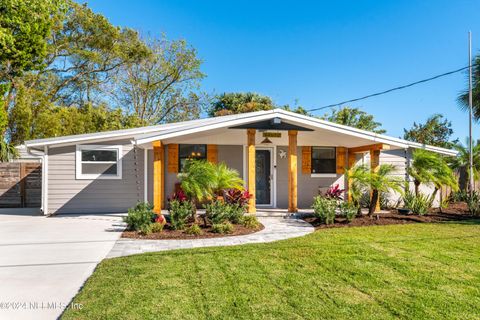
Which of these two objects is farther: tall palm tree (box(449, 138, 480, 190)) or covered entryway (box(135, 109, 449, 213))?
tall palm tree (box(449, 138, 480, 190))

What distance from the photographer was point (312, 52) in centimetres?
1852

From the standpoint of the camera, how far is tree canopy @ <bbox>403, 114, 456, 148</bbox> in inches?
779

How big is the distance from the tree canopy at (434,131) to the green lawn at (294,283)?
16599mm

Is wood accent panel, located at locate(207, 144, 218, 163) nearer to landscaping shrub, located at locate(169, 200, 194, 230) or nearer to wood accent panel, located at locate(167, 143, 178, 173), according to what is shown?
wood accent panel, located at locate(167, 143, 178, 173)

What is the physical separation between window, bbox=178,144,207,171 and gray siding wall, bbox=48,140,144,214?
126 centimetres

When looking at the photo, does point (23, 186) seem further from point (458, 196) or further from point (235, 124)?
point (458, 196)

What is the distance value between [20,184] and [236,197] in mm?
9225

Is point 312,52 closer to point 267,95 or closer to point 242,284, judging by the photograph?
point 267,95

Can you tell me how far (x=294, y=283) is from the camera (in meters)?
3.68

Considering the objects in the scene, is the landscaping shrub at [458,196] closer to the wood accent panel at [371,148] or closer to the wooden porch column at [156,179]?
the wood accent panel at [371,148]

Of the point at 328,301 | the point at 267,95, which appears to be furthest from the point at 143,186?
the point at 267,95

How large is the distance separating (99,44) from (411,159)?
19626 mm

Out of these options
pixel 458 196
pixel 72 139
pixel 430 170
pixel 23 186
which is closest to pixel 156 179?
pixel 72 139

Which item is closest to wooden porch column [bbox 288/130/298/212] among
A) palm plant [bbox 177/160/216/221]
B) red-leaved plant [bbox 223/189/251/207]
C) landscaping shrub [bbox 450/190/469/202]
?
red-leaved plant [bbox 223/189/251/207]
